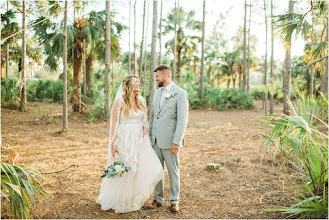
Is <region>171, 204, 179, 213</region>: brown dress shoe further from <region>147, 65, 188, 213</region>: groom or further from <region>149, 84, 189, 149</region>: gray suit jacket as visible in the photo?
<region>149, 84, 189, 149</region>: gray suit jacket

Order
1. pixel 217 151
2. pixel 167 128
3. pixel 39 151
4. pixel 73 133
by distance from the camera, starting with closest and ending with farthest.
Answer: pixel 167 128, pixel 39 151, pixel 217 151, pixel 73 133

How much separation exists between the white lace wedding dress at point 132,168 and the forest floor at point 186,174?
18 cm

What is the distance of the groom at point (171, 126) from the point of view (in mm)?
3613

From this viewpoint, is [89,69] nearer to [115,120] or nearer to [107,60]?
[107,60]

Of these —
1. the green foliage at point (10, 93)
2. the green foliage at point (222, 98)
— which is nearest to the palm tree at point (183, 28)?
the green foliage at point (222, 98)

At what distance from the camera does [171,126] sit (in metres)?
3.69

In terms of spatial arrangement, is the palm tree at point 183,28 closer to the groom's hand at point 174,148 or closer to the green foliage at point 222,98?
the green foliage at point 222,98

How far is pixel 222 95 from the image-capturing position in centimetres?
2152

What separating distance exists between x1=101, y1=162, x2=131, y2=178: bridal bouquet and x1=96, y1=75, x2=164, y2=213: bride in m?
0.11

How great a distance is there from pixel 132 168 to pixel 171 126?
862 millimetres

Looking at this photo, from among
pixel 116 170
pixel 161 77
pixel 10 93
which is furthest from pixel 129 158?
pixel 10 93

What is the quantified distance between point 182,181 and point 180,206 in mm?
1158

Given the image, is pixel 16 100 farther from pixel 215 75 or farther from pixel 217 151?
pixel 215 75

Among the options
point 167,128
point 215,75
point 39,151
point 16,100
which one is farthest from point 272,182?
point 215,75
